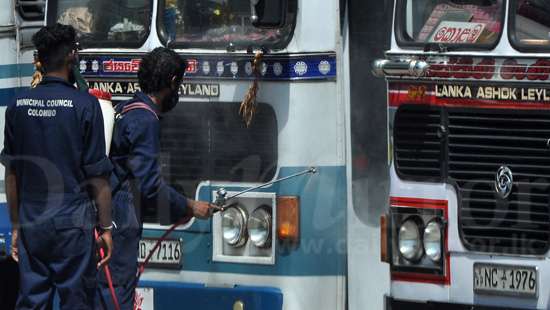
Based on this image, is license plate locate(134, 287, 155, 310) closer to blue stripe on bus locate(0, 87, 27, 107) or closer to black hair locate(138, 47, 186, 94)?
black hair locate(138, 47, 186, 94)

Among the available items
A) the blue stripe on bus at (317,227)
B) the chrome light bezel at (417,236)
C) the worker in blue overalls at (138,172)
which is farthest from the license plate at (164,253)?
the chrome light bezel at (417,236)

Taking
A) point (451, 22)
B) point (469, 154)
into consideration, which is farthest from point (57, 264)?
point (451, 22)

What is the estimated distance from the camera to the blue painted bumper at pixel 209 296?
6.88 m

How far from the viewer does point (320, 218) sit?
6.87 meters

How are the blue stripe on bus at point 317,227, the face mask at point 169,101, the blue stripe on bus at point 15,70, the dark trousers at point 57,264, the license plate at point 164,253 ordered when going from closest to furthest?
1. the dark trousers at point 57,264
2. the face mask at point 169,101
3. the blue stripe on bus at point 317,227
4. the license plate at point 164,253
5. the blue stripe on bus at point 15,70

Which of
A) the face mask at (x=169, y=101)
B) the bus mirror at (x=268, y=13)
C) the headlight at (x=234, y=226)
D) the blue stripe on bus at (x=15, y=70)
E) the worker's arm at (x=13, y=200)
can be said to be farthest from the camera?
the blue stripe on bus at (x=15, y=70)

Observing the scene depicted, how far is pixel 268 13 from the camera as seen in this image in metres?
6.70

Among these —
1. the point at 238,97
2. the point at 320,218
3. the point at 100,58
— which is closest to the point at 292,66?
the point at 238,97

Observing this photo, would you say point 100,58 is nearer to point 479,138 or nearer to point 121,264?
point 121,264

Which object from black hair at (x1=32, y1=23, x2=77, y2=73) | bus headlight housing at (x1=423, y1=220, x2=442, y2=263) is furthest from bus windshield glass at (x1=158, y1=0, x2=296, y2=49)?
bus headlight housing at (x1=423, y1=220, x2=442, y2=263)

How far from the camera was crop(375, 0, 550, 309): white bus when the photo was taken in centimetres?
606

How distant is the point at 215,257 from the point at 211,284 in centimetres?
17

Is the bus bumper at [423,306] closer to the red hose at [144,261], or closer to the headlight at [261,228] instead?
the headlight at [261,228]

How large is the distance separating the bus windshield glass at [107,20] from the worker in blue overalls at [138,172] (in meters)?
1.06
